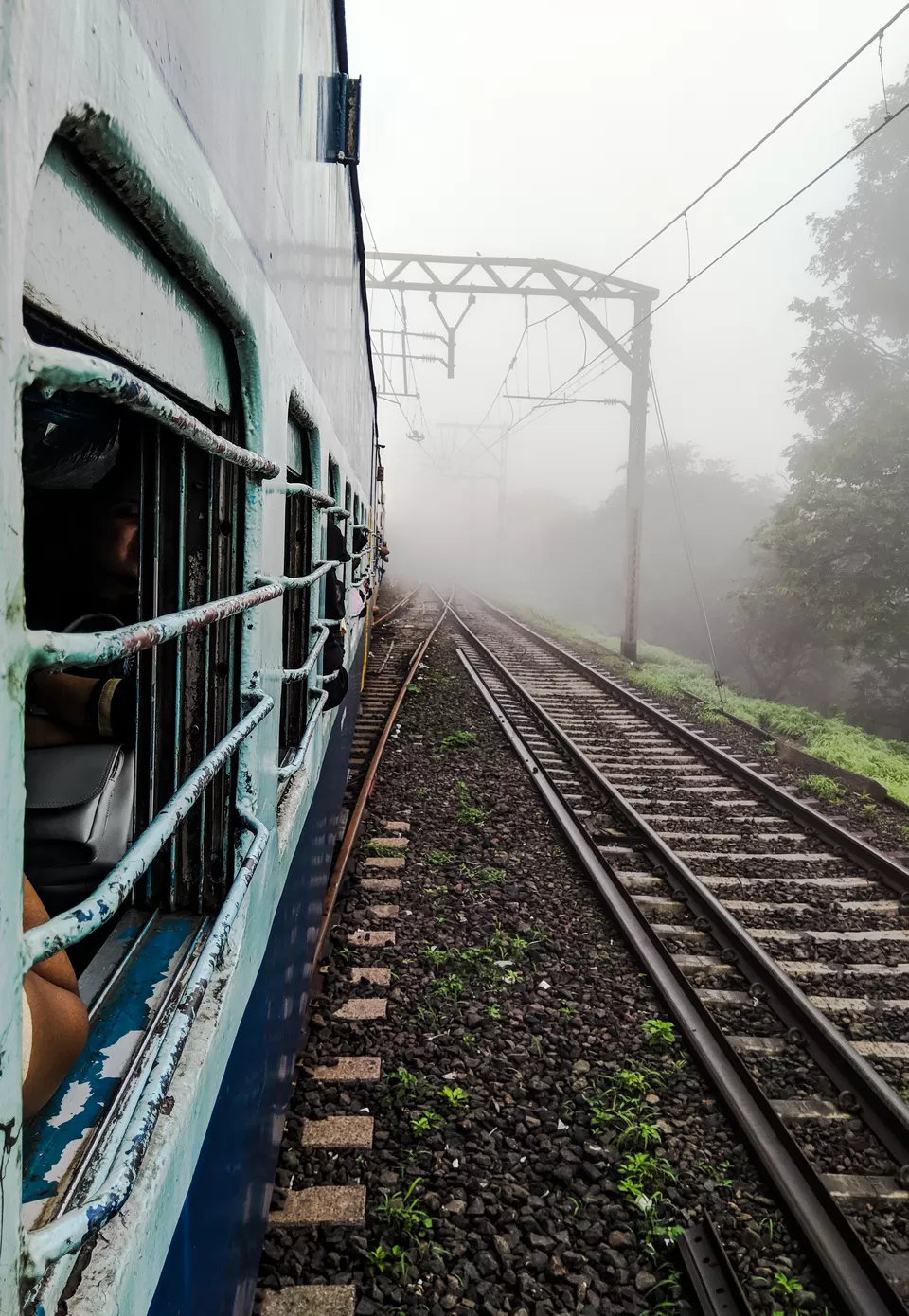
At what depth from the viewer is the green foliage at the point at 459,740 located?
8.19m

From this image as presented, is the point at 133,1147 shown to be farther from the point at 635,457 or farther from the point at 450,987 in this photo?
the point at 635,457

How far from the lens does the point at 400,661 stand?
43.0 feet

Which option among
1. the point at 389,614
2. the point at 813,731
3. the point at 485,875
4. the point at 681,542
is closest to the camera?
the point at 485,875

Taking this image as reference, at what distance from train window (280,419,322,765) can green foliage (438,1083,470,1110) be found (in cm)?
153

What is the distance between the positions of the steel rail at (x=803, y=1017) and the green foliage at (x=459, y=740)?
2595mm

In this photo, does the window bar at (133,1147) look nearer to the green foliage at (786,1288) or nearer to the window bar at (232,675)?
the window bar at (232,675)

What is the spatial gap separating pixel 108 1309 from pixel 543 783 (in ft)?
20.6

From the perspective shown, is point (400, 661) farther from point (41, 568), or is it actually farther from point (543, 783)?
point (41, 568)

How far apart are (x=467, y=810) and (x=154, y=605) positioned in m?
5.03

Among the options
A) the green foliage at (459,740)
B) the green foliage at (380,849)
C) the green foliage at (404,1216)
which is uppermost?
the green foliage at (459,740)

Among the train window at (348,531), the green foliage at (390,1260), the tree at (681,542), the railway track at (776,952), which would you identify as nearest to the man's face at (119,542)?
the green foliage at (390,1260)

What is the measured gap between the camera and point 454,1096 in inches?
123

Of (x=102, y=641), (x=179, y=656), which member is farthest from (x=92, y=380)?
(x=179, y=656)

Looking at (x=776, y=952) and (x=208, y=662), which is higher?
(x=208, y=662)
